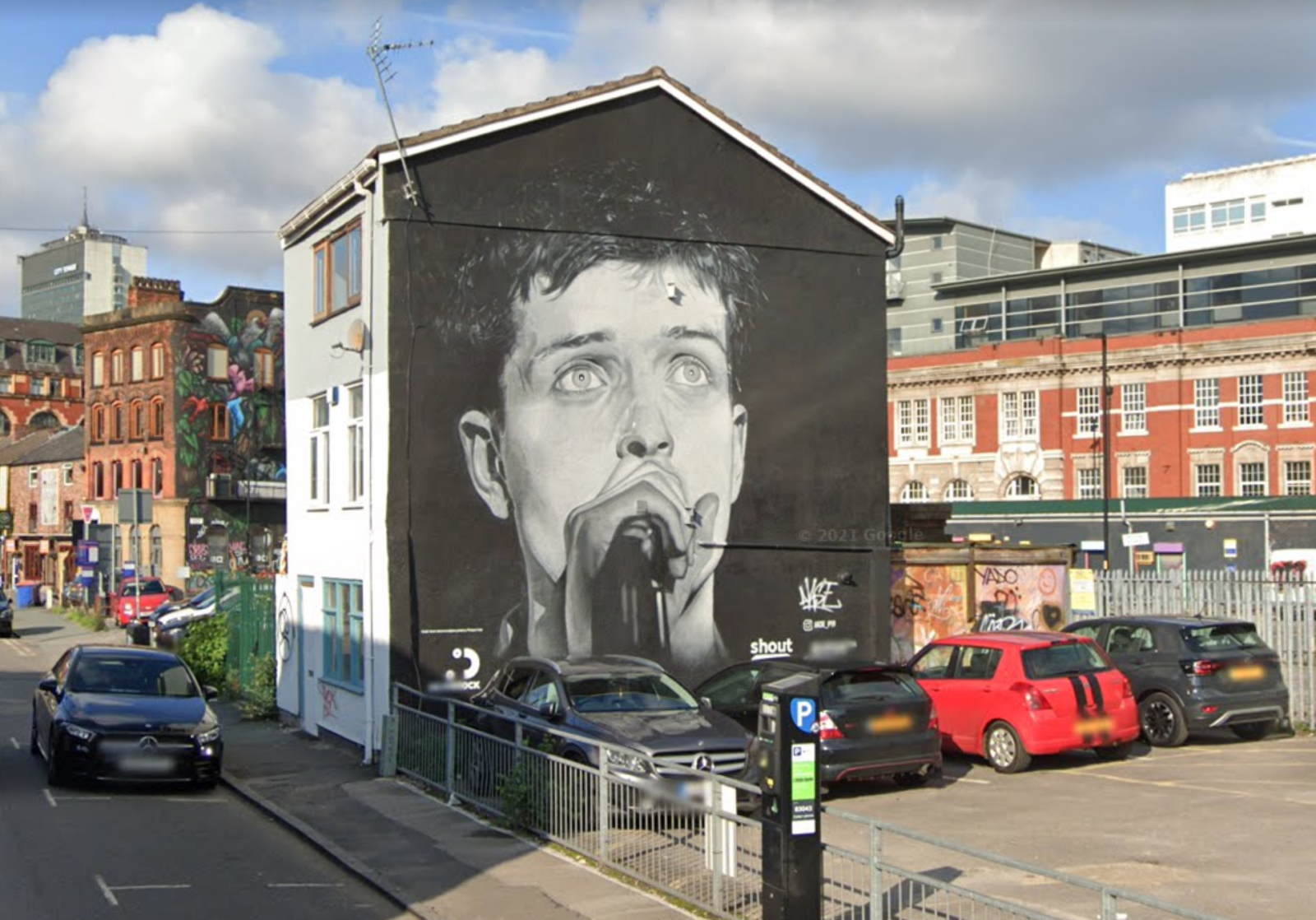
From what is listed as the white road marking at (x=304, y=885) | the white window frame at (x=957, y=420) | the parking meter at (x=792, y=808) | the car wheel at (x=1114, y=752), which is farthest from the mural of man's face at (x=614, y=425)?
the white window frame at (x=957, y=420)

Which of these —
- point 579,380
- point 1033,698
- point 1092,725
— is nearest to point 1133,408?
point 579,380

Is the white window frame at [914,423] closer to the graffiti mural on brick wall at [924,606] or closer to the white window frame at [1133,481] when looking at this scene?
the white window frame at [1133,481]

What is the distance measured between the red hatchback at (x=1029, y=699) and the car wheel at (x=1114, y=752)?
0.26m

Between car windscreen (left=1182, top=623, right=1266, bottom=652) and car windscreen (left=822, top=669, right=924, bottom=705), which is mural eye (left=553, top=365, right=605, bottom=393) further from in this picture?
car windscreen (left=1182, top=623, right=1266, bottom=652)

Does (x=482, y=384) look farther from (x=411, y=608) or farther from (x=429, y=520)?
(x=411, y=608)

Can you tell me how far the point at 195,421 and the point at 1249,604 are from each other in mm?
51154

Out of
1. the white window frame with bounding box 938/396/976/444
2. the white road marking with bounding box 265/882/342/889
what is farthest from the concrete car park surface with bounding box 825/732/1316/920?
the white window frame with bounding box 938/396/976/444

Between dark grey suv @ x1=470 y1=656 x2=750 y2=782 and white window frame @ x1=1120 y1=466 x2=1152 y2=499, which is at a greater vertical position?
white window frame @ x1=1120 y1=466 x2=1152 y2=499

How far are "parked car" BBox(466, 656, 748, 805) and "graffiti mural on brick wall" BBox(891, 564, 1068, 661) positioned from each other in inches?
384

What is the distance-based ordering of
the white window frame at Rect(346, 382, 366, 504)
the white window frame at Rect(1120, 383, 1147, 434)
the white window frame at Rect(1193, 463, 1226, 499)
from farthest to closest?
the white window frame at Rect(1120, 383, 1147, 434), the white window frame at Rect(1193, 463, 1226, 499), the white window frame at Rect(346, 382, 366, 504)

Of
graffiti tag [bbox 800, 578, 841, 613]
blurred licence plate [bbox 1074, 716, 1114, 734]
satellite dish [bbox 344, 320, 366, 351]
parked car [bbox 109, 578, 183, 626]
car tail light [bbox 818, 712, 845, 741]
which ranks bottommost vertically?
parked car [bbox 109, 578, 183, 626]

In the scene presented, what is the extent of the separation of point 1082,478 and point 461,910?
58095 mm

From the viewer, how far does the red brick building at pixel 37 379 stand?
101m

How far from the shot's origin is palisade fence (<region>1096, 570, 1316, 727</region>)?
1955cm
